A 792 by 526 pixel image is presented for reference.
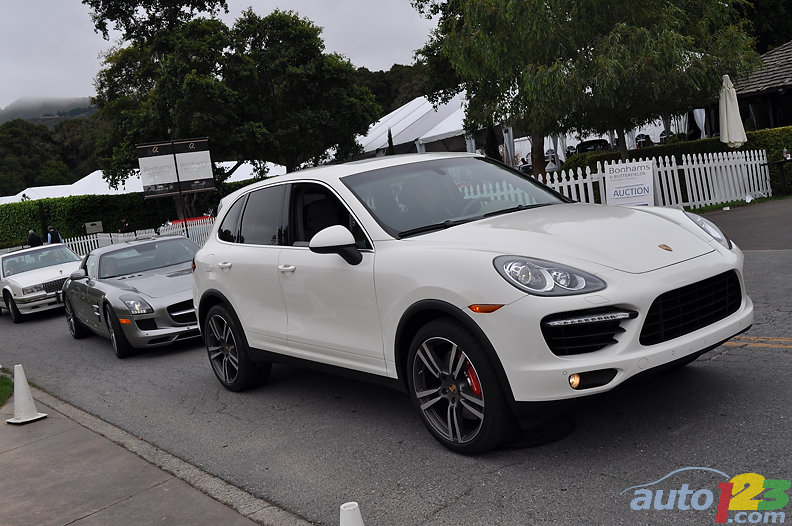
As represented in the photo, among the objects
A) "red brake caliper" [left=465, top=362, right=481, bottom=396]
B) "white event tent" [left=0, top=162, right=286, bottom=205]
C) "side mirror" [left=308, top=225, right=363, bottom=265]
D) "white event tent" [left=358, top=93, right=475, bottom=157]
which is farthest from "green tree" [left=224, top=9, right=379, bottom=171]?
"red brake caliper" [left=465, top=362, right=481, bottom=396]

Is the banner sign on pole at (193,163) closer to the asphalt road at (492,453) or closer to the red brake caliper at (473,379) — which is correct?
the asphalt road at (492,453)

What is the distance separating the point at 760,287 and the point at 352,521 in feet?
21.6

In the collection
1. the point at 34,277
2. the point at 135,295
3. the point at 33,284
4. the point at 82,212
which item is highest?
the point at 82,212

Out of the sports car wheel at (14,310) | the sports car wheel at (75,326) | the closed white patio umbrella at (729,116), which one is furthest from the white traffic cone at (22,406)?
the closed white patio umbrella at (729,116)

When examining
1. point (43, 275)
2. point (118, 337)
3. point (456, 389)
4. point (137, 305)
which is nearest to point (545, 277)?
point (456, 389)

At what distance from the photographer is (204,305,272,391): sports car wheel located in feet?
21.9

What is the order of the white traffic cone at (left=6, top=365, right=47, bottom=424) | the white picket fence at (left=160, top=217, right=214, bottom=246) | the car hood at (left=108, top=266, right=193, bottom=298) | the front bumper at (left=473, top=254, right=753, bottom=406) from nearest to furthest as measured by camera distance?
the front bumper at (left=473, top=254, right=753, bottom=406), the white traffic cone at (left=6, top=365, right=47, bottom=424), the car hood at (left=108, top=266, right=193, bottom=298), the white picket fence at (left=160, top=217, right=214, bottom=246)

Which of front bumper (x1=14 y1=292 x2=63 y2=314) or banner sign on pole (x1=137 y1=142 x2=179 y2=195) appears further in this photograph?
banner sign on pole (x1=137 y1=142 x2=179 y2=195)

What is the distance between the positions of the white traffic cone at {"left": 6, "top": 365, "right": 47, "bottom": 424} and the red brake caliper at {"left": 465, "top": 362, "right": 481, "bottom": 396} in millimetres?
4589

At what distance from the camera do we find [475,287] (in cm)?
419

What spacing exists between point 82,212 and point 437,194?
37.0 meters

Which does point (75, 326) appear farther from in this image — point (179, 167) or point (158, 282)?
point (179, 167)

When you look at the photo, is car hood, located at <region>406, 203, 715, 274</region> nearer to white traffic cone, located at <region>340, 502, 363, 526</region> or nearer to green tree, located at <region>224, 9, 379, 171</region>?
white traffic cone, located at <region>340, 502, 363, 526</region>

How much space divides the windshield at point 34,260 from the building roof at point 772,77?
19.7 m
